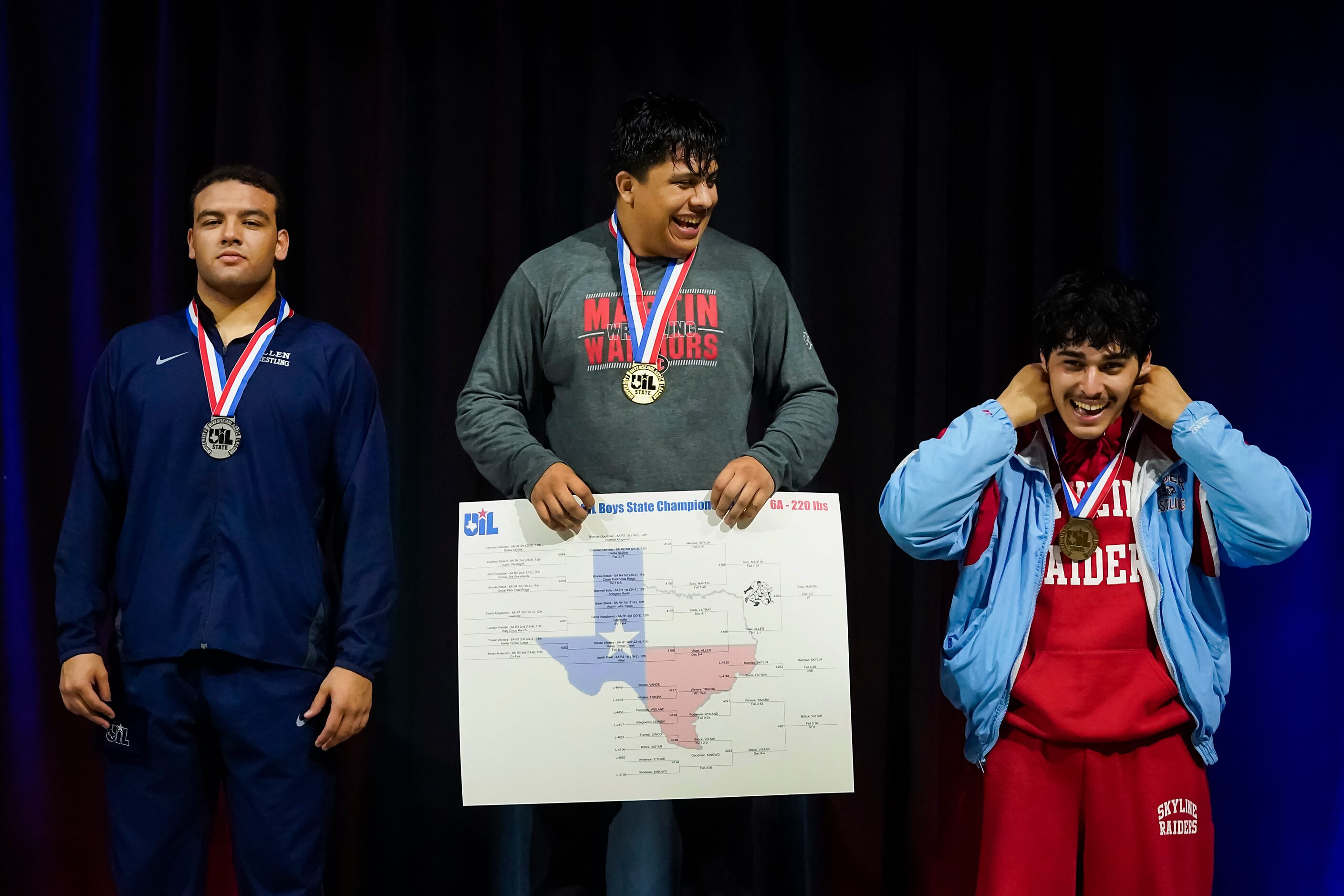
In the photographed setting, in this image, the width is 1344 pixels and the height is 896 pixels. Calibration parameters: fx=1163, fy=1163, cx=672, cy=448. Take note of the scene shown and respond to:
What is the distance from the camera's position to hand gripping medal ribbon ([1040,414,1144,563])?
2.23 m

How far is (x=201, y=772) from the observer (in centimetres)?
Result: 233

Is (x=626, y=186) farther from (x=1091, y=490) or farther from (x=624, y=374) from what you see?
(x=1091, y=490)

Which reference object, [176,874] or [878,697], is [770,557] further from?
[176,874]

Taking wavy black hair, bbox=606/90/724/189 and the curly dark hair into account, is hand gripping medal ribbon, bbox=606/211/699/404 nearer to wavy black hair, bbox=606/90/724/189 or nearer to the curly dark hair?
wavy black hair, bbox=606/90/724/189

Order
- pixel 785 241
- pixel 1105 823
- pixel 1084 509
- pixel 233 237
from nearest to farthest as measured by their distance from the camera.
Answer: pixel 1105 823
pixel 1084 509
pixel 233 237
pixel 785 241

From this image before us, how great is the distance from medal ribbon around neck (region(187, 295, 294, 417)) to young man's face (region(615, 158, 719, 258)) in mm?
805

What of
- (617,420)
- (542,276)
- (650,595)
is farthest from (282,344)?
(650,595)

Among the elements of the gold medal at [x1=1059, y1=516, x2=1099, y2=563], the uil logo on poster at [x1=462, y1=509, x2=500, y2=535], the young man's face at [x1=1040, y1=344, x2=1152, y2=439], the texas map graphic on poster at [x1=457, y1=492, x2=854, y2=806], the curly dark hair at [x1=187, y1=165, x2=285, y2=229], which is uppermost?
the curly dark hair at [x1=187, y1=165, x2=285, y2=229]

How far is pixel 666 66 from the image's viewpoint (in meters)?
3.31

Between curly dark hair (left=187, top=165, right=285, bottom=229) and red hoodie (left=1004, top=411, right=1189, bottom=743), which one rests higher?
curly dark hair (left=187, top=165, right=285, bottom=229)

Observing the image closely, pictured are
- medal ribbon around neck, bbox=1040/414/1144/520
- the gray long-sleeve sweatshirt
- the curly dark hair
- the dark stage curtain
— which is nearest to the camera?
medal ribbon around neck, bbox=1040/414/1144/520

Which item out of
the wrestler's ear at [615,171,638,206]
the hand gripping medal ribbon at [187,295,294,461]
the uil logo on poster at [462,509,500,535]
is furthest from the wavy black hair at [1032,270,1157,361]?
the hand gripping medal ribbon at [187,295,294,461]

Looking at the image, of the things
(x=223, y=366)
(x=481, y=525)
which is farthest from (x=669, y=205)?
(x=223, y=366)

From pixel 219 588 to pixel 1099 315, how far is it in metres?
1.80
